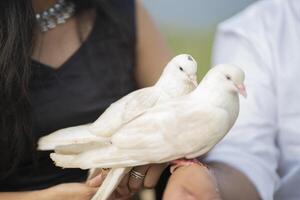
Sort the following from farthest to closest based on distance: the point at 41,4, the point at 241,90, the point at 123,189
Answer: the point at 41,4 < the point at 123,189 < the point at 241,90

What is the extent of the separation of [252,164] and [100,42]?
0.28m

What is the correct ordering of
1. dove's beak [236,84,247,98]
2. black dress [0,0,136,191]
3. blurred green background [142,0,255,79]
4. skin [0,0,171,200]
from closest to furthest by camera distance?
1. dove's beak [236,84,247,98]
2. skin [0,0,171,200]
3. black dress [0,0,136,191]
4. blurred green background [142,0,255,79]

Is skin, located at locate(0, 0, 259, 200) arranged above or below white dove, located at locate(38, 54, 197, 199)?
below

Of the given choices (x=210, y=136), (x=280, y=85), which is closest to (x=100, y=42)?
(x=280, y=85)

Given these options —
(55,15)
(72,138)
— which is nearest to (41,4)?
(55,15)

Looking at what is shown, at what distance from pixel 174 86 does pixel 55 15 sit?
345 mm

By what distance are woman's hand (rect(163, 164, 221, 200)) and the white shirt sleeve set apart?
0.69ft

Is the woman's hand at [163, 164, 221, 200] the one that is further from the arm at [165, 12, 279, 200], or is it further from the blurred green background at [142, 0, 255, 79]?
the blurred green background at [142, 0, 255, 79]

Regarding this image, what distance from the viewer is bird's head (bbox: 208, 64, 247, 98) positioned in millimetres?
456

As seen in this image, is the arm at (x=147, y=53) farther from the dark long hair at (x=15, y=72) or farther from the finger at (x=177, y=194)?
the finger at (x=177, y=194)

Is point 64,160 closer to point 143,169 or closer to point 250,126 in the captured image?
point 143,169

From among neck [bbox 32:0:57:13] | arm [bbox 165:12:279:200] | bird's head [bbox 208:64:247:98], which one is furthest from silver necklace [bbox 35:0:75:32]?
bird's head [bbox 208:64:247:98]

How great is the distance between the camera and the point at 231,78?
457 millimetres

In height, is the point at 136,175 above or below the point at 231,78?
below
